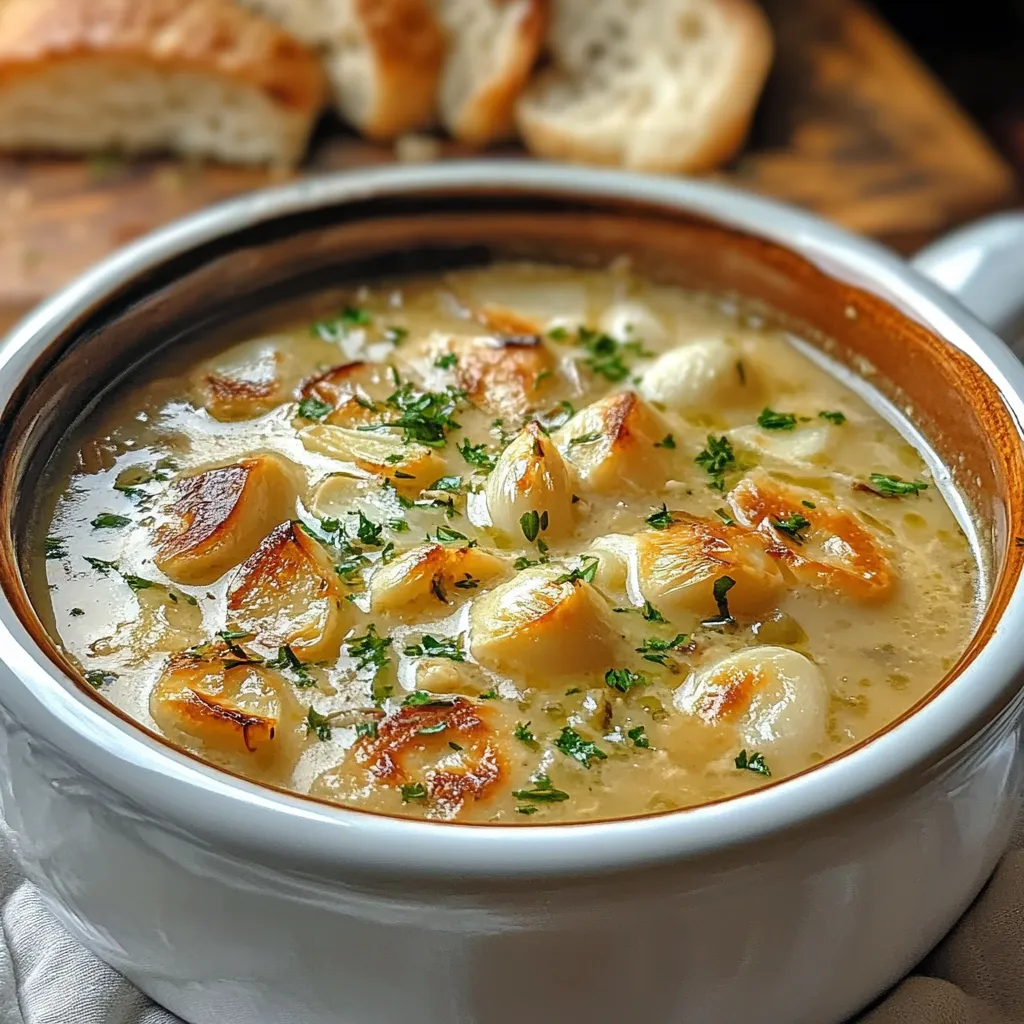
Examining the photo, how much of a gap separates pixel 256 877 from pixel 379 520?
1.82 ft

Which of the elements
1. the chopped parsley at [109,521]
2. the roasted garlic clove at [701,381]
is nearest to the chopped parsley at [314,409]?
the chopped parsley at [109,521]

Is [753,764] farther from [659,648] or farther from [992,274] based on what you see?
[992,274]

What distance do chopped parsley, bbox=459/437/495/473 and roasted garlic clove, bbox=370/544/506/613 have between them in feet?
0.62

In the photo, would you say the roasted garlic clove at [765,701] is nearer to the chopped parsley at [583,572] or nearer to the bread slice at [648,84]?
the chopped parsley at [583,572]

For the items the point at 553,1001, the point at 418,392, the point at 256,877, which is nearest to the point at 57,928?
the point at 256,877

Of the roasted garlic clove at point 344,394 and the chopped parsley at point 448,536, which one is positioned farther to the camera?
the roasted garlic clove at point 344,394

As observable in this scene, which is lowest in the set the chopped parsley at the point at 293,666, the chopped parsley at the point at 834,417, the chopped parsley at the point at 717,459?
the chopped parsley at the point at 293,666

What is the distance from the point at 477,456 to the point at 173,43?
1.65 metres

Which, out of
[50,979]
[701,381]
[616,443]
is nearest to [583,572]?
[616,443]

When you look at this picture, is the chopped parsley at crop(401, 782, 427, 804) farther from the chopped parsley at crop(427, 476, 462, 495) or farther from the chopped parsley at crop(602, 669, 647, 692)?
the chopped parsley at crop(427, 476, 462, 495)

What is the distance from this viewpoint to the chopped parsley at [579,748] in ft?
4.00

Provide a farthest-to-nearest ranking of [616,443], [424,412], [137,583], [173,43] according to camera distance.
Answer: [173,43], [424,412], [616,443], [137,583]

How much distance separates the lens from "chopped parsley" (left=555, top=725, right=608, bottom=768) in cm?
122

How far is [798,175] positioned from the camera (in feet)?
9.53
